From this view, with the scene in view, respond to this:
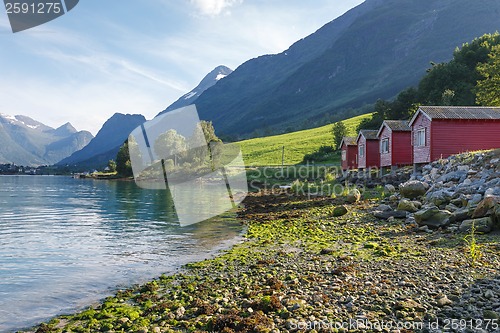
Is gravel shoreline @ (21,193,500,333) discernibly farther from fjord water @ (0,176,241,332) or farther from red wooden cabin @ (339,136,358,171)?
red wooden cabin @ (339,136,358,171)

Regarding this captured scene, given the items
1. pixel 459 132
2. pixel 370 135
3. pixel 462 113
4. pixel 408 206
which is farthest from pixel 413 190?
pixel 370 135

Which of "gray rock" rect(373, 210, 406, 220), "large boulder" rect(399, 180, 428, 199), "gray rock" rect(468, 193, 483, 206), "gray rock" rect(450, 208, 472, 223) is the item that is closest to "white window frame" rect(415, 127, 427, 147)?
"large boulder" rect(399, 180, 428, 199)

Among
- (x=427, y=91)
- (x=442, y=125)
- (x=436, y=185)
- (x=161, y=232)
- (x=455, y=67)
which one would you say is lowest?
(x=161, y=232)

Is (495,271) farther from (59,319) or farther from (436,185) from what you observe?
(436,185)

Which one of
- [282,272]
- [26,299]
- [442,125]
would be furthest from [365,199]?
[26,299]

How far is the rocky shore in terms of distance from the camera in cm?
903

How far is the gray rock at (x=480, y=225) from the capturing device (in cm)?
1691

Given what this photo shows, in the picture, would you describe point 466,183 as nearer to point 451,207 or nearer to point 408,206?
point 408,206

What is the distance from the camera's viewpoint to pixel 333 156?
284ft

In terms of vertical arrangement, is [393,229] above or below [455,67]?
below

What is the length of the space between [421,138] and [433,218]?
21859mm

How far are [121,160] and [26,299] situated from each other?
137 meters

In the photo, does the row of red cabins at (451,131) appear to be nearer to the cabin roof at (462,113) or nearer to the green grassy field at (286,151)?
the cabin roof at (462,113)

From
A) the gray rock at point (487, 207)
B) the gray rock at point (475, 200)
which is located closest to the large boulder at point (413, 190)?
the gray rock at point (475, 200)
